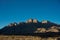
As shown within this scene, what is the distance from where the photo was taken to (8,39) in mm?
7602

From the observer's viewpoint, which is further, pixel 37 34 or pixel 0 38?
pixel 0 38

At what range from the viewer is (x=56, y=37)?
6945 millimetres

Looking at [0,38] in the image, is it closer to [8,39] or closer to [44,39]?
[8,39]

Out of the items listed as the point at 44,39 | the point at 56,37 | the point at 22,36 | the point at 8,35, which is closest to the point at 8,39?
the point at 8,35

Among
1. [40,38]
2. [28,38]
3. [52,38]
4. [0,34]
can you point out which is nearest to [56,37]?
[52,38]

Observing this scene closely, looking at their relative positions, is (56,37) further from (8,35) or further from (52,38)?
(8,35)

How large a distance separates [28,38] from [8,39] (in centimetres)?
106

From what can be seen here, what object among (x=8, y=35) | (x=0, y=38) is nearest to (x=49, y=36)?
(x=8, y=35)

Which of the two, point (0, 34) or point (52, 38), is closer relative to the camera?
point (52, 38)

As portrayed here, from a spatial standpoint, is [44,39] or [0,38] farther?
[0,38]

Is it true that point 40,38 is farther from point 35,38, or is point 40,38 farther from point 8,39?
point 8,39

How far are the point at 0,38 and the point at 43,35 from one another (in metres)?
2.32

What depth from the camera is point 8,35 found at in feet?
24.8

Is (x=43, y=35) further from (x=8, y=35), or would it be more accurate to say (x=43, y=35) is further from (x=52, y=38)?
(x=8, y=35)
